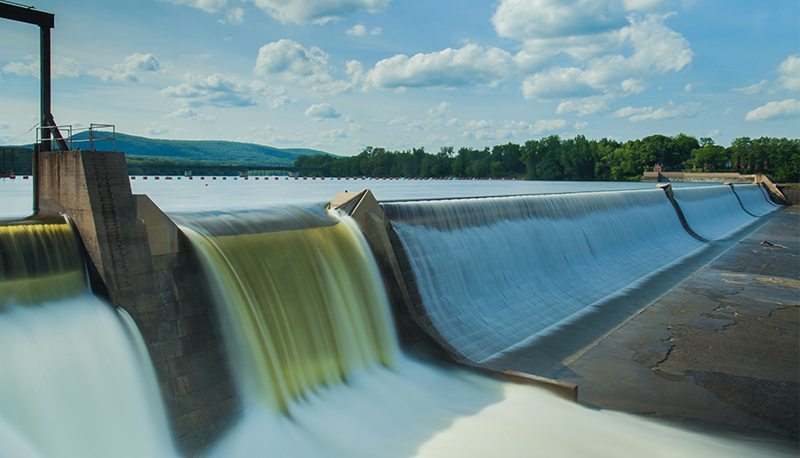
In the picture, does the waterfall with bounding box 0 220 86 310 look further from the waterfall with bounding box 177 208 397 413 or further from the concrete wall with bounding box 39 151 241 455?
the waterfall with bounding box 177 208 397 413

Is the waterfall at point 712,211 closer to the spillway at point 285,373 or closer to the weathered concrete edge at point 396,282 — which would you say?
the spillway at point 285,373

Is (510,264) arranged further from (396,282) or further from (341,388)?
(341,388)

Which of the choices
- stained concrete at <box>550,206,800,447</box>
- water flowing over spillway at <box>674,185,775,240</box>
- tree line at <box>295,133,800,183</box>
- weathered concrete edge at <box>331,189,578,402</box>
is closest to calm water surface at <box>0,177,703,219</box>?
weathered concrete edge at <box>331,189,578,402</box>

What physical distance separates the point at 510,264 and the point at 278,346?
10.9 m

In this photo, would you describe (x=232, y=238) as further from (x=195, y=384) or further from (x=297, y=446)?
(x=297, y=446)

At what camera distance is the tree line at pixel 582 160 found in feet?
447

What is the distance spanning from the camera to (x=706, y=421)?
10.3 m

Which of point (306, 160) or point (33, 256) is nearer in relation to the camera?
point (33, 256)

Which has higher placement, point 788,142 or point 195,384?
point 788,142

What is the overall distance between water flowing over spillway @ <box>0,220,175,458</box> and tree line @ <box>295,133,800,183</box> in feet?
452

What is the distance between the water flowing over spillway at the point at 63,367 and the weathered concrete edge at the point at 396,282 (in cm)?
642

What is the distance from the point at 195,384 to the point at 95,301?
2.16 m

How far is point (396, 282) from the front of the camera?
1407cm

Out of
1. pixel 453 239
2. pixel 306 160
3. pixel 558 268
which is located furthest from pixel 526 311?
pixel 306 160
